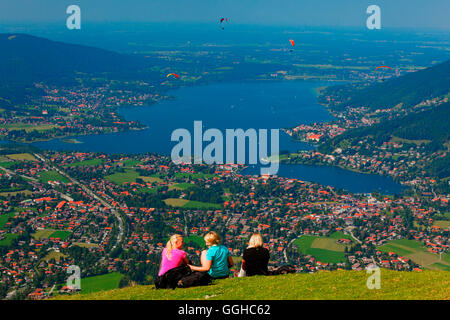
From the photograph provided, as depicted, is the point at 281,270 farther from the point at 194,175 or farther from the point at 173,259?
the point at 194,175

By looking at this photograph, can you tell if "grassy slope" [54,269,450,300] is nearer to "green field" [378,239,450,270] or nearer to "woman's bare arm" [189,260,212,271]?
"woman's bare arm" [189,260,212,271]

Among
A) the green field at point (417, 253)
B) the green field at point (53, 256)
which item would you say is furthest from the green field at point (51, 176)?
the green field at point (417, 253)

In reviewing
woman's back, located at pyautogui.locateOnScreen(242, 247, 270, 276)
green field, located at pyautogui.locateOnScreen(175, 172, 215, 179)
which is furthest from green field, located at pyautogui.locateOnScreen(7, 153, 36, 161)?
woman's back, located at pyautogui.locateOnScreen(242, 247, 270, 276)

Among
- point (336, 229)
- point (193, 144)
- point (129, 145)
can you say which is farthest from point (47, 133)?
point (336, 229)

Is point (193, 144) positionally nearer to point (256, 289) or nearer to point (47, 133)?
point (47, 133)

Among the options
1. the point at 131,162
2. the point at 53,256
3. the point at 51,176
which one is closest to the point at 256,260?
the point at 53,256
